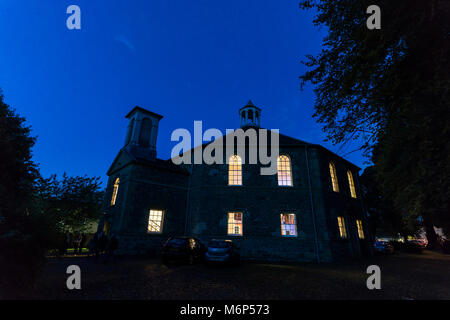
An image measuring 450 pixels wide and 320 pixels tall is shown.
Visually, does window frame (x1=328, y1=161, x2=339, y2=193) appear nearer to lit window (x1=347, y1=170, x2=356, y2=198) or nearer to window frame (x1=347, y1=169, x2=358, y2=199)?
window frame (x1=347, y1=169, x2=358, y2=199)

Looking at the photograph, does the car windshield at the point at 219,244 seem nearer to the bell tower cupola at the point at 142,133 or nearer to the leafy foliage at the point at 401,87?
the leafy foliage at the point at 401,87

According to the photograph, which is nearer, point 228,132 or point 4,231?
point 4,231

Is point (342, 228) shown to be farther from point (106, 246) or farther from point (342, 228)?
point (106, 246)

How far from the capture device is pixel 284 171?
16688 millimetres

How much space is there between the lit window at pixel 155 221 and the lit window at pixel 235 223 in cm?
572

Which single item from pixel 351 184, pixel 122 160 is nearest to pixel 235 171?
pixel 122 160

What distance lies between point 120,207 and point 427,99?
57.7 feet

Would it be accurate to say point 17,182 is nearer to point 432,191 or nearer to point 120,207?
point 120,207

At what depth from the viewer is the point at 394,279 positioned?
8680 mm

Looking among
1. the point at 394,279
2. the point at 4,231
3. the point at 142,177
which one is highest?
the point at 142,177

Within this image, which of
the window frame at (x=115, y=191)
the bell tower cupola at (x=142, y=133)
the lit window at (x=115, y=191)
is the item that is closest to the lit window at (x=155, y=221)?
the window frame at (x=115, y=191)

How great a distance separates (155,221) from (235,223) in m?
6.50
